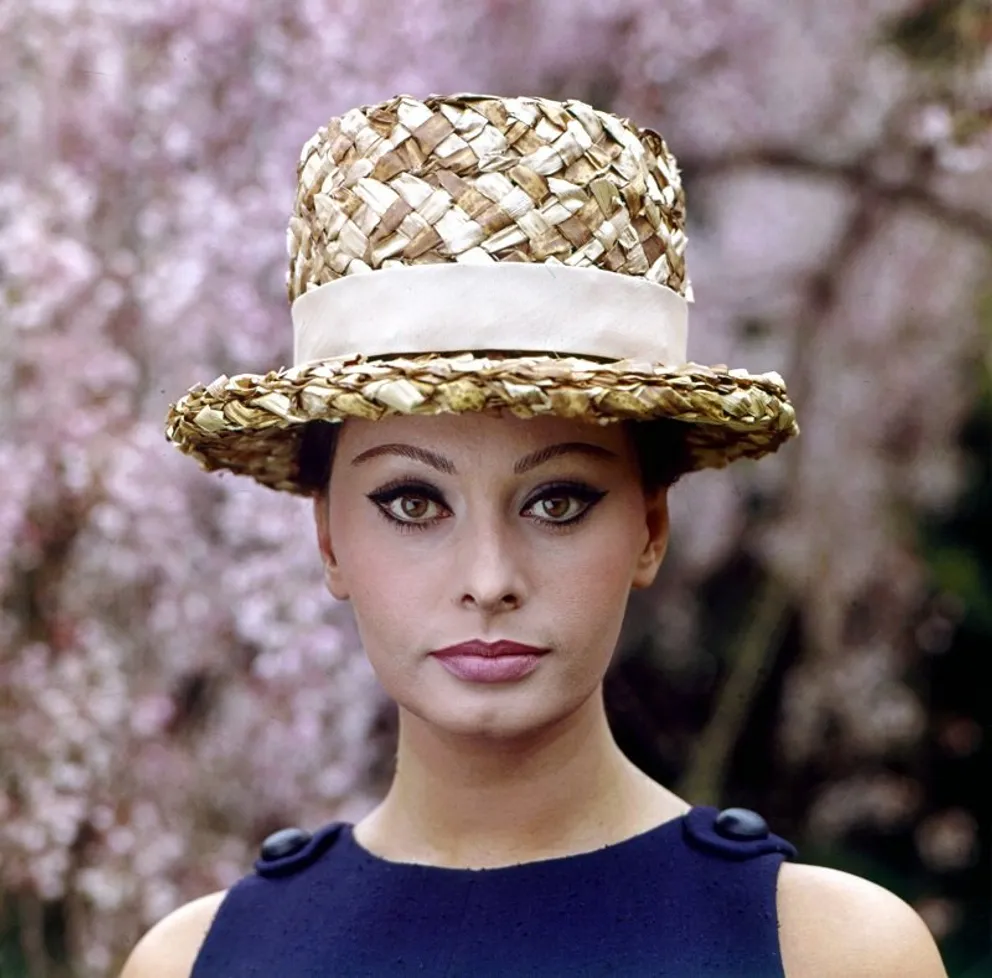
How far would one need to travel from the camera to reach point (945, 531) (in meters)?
4.77

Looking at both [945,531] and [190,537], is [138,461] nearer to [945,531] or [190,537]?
[190,537]

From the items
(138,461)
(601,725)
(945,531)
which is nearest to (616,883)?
(601,725)

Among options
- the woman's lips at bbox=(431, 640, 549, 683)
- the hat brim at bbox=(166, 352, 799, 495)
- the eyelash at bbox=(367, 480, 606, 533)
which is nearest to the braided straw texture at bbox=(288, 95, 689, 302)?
the hat brim at bbox=(166, 352, 799, 495)

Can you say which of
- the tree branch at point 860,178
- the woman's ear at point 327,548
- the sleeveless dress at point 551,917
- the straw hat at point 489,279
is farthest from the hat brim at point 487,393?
the tree branch at point 860,178

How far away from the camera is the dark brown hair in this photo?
2.14m

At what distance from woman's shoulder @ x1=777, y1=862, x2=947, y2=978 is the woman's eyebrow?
0.62 m

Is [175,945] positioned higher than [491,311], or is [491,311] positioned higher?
[491,311]

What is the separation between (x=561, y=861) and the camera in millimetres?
2076

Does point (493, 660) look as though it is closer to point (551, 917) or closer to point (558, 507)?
point (558, 507)

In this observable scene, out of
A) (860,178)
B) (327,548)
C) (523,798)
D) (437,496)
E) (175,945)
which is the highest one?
(860,178)

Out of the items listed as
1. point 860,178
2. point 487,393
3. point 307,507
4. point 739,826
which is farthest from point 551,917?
point 860,178

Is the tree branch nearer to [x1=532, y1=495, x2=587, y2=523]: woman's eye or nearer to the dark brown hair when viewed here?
the dark brown hair

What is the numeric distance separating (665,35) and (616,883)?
8.41 ft

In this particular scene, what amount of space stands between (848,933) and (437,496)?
0.75 metres
